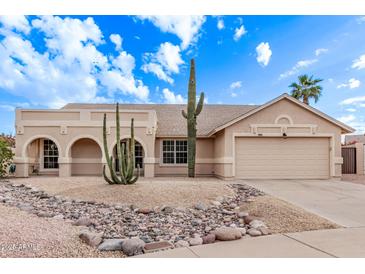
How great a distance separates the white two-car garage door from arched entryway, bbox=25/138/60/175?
11646 mm

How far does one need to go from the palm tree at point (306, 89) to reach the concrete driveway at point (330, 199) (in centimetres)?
1780

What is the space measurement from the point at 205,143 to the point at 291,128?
5682mm

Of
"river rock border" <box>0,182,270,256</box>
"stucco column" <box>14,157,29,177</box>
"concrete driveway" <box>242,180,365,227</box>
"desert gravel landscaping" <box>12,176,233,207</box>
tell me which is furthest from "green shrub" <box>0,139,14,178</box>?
"concrete driveway" <box>242,180,365,227</box>

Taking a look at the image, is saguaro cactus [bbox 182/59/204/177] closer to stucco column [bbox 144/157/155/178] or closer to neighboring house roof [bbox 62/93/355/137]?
neighboring house roof [bbox 62/93/355/137]

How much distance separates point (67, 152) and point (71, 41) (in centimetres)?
698

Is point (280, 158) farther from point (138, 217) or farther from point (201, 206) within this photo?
point (138, 217)

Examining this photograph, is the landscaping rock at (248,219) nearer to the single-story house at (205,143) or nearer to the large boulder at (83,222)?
the large boulder at (83,222)

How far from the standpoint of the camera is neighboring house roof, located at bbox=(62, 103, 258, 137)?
19125mm

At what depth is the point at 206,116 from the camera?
22.2 m

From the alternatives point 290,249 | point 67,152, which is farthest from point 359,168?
point 67,152

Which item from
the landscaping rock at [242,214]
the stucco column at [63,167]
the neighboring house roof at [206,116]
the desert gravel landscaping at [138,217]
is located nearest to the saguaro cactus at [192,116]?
the neighboring house roof at [206,116]

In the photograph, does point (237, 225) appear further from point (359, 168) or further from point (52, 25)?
point (359, 168)

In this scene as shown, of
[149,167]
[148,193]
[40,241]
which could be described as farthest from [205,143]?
[40,241]

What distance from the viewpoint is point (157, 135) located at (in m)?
18.4
